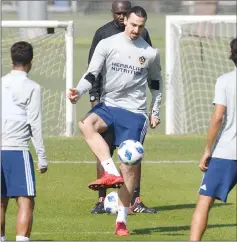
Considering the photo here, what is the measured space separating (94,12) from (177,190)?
33170mm

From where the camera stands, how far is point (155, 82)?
11.5 meters

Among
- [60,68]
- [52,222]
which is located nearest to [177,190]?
[52,222]

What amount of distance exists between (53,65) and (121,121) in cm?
864

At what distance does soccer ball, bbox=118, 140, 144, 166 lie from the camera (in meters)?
10.8

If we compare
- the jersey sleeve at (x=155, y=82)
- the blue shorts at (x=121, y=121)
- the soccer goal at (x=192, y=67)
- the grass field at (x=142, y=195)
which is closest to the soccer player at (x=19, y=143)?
the grass field at (x=142, y=195)

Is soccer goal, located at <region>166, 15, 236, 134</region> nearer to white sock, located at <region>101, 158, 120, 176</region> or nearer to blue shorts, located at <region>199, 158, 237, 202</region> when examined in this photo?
Result: white sock, located at <region>101, 158, 120, 176</region>

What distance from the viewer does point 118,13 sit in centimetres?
1193

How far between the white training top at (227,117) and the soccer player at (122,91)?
5.71ft

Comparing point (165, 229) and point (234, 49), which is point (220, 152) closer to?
point (234, 49)

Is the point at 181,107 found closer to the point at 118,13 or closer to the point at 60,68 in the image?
the point at 60,68

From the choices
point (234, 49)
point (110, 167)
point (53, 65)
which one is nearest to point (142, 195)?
point (110, 167)

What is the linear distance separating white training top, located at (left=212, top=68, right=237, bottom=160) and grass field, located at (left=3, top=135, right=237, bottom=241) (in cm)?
162

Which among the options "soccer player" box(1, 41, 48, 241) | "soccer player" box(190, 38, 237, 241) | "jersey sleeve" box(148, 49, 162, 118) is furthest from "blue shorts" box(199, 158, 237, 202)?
"jersey sleeve" box(148, 49, 162, 118)

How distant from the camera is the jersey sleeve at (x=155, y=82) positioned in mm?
11250
